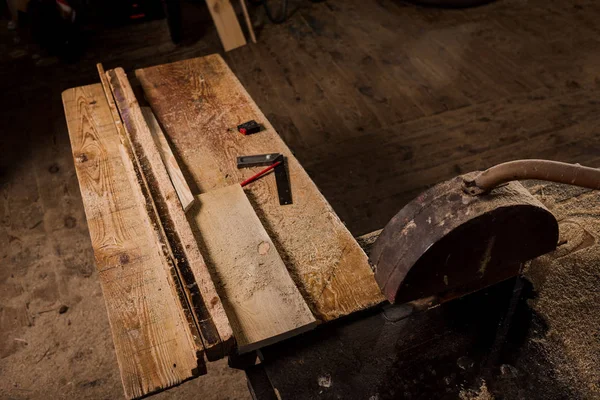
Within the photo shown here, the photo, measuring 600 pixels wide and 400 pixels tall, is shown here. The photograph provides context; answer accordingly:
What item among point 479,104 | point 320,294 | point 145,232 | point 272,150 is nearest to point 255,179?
point 272,150

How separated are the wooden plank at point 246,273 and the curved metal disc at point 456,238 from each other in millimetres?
303

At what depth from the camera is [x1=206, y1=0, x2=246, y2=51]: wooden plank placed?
483 centimetres

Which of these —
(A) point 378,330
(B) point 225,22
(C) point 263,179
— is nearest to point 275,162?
(C) point 263,179

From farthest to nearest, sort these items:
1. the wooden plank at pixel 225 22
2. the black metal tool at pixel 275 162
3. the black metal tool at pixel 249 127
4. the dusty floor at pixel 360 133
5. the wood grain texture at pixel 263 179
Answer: the wooden plank at pixel 225 22 → the black metal tool at pixel 249 127 → the black metal tool at pixel 275 162 → the dusty floor at pixel 360 133 → the wood grain texture at pixel 263 179

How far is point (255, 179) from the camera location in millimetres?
2143

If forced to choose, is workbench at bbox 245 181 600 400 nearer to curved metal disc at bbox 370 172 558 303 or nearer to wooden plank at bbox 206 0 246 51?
curved metal disc at bbox 370 172 558 303

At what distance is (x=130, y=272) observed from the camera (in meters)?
1.81

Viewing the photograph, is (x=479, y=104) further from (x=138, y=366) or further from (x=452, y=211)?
(x=138, y=366)

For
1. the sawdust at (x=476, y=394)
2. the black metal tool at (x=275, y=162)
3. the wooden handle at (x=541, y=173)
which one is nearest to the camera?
the wooden handle at (x=541, y=173)

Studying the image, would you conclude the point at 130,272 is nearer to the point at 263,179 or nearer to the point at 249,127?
the point at 263,179

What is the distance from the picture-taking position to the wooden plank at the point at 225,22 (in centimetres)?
483

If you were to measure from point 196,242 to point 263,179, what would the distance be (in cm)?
46

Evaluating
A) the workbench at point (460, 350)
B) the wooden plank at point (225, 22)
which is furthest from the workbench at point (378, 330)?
the wooden plank at point (225, 22)

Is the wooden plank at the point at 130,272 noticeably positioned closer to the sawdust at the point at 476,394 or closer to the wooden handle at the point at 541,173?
the sawdust at the point at 476,394
